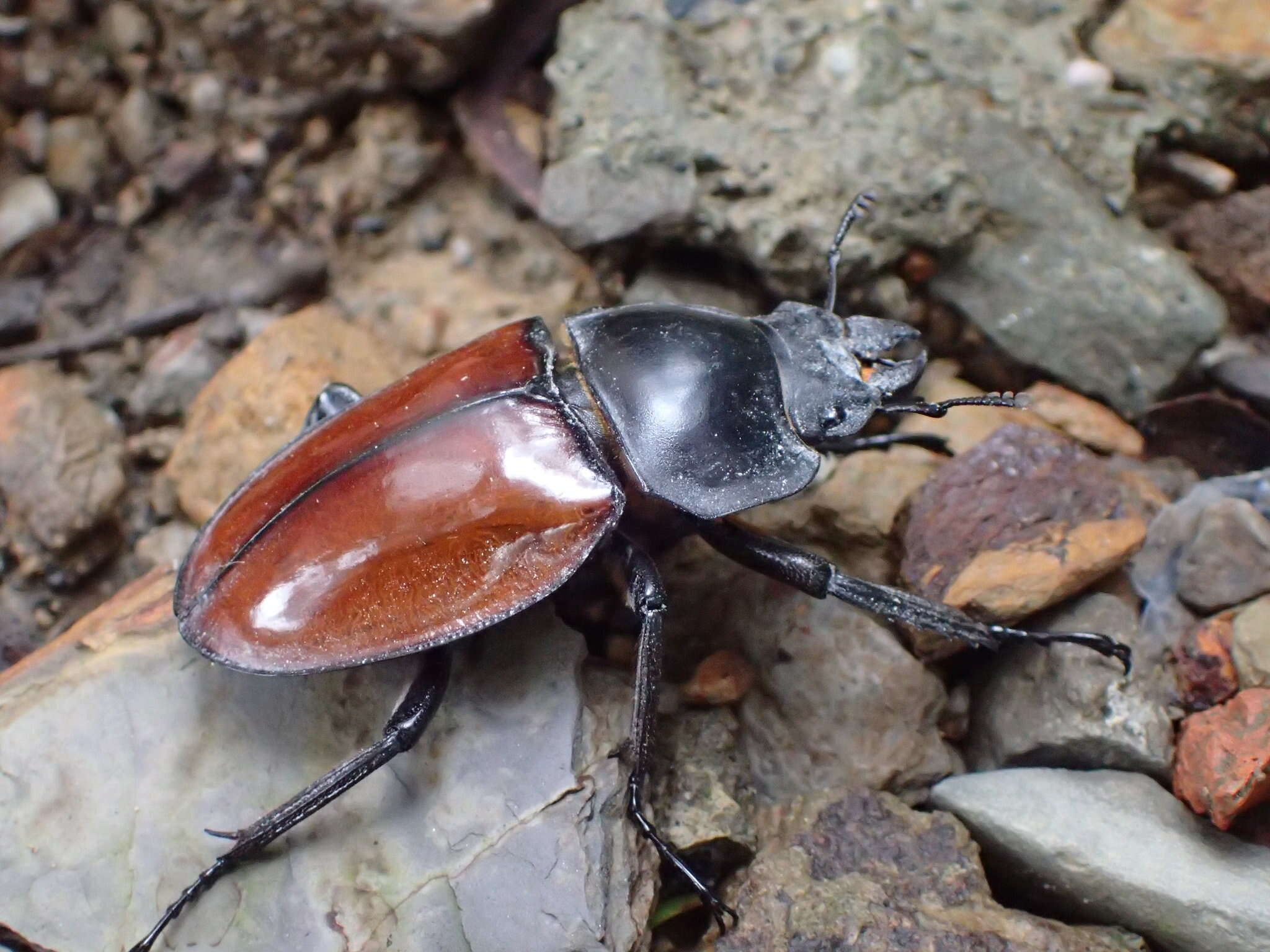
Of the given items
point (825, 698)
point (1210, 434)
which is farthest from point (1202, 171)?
point (825, 698)

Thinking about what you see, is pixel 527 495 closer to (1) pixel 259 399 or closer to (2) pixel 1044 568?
(1) pixel 259 399

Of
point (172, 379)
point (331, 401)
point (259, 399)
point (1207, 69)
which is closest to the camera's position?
point (331, 401)

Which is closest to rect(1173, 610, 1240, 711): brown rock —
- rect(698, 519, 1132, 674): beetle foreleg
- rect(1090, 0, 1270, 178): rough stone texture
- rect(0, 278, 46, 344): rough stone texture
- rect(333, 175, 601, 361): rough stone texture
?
rect(698, 519, 1132, 674): beetle foreleg

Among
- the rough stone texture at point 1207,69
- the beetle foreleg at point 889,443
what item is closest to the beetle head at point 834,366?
the beetle foreleg at point 889,443

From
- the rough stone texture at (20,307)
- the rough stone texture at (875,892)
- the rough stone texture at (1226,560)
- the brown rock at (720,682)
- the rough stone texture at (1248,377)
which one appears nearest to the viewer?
the rough stone texture at (875,892)

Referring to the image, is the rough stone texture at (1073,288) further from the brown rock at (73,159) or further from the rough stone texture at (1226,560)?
the brown rock at (73,159)

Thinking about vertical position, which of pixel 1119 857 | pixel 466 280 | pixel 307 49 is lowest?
pixel 1119 857
